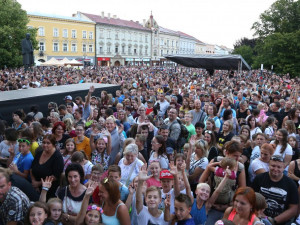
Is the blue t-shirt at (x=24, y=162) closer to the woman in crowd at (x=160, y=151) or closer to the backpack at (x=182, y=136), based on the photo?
the woman in crowd at (x=160, y=151)

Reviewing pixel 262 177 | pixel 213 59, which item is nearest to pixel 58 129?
pixel 262 177

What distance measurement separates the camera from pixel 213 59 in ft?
58.0

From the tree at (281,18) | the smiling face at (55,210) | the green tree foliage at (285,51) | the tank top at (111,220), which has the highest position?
the tree at (281,18)

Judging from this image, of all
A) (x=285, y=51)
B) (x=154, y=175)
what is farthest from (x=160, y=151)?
(x=285, y=51)

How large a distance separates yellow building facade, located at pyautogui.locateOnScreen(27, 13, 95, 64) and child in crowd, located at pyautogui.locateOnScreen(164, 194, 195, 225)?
51.6 metres

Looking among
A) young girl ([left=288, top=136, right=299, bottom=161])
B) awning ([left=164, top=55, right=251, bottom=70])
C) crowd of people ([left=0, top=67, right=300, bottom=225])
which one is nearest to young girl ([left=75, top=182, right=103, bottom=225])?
crowd of people ([left=0, top=67, right=300, bottom=225])

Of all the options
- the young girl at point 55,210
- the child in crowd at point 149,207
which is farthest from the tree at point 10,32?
the child in crowd at point 149,207

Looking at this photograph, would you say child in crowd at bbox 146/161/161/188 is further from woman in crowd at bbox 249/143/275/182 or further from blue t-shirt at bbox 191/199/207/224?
woman in crowd at bbox 249/143/275/182

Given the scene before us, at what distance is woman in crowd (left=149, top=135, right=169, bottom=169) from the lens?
433 centimetres

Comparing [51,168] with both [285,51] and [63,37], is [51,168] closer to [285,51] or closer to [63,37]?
[285,51]

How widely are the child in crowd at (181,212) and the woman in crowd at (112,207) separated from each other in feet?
1.47

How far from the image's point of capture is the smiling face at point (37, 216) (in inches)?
104

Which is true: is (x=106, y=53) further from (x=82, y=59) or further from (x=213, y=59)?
(x=213, y=59)

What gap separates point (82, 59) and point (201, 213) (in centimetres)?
5950
